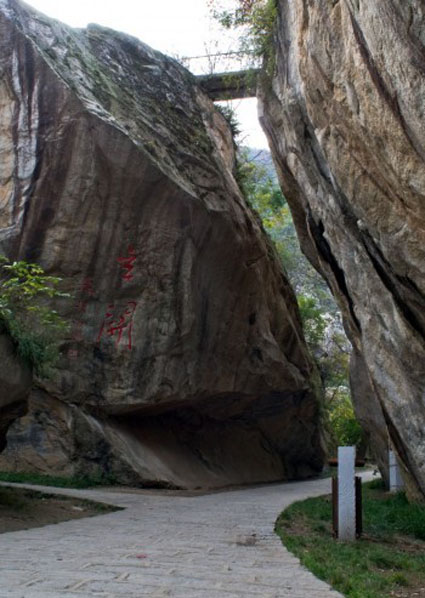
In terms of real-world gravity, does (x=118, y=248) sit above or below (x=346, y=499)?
above

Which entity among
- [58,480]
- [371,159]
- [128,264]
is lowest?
[58,480]

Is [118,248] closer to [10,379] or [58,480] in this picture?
[58,480]

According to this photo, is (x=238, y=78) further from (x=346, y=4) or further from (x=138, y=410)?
(x=346, y=4)

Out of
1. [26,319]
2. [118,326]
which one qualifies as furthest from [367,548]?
[118,326]

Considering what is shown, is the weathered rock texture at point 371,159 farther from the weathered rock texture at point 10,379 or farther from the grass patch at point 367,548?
the weathered rock texture at point 10,379

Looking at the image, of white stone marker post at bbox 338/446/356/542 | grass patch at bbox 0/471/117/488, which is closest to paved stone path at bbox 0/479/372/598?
white stone marker post at bbox 338/446/356/542

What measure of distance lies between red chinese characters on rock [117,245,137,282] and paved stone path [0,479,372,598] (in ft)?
21.1

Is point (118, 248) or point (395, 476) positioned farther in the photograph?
point (118, 248)

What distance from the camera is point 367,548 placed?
634 cm

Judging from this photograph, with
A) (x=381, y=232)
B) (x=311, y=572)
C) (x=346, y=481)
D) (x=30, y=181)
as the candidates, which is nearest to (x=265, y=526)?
(x=346, y=481)

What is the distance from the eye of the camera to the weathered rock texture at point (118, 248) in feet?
43.4

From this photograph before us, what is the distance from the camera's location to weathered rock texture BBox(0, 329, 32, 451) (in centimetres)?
787

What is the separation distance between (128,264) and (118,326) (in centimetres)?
140

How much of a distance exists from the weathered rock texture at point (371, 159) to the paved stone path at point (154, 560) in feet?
10.3
